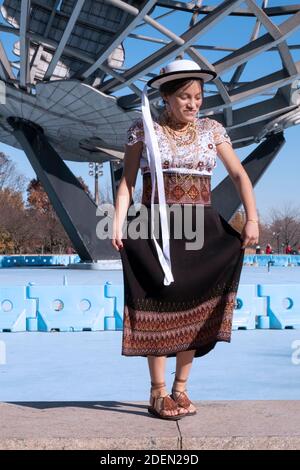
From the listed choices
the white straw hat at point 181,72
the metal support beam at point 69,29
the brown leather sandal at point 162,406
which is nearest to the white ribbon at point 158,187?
the white straw hat at point 181,72

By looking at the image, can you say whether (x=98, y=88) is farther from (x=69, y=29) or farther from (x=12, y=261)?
(x=12, y=261)

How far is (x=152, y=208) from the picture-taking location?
11.6 feet

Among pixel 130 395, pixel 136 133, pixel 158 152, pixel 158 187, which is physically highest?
pixel 136 133

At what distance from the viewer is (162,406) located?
3.44 metres

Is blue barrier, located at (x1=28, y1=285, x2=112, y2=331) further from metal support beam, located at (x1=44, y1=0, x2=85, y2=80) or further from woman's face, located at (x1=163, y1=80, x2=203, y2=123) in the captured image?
metal support beam, located at (x1=44, y1=0, x2=85, y2=80)

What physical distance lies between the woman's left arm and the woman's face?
0.93ft

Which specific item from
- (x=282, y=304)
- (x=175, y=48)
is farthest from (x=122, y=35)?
(x=282, y=304)

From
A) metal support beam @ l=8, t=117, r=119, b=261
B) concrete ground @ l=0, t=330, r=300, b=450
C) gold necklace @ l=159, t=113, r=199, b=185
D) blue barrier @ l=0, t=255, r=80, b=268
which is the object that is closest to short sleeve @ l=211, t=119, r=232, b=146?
gold necklace @ l=159, t=113, r=199, b=185

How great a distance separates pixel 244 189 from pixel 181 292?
73 cm

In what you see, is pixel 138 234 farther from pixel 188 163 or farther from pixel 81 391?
pixel 81 391

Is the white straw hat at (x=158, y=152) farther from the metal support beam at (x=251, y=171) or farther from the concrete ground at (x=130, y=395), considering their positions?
the metal support beam at (x=251, y=171)

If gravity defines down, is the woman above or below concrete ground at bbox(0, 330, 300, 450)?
above

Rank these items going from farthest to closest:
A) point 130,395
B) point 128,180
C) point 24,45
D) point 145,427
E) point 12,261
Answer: point 12,261, point 24,45, point 130,395, point 128,180, point 145,427

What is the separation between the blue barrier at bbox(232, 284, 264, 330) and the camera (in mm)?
9555
